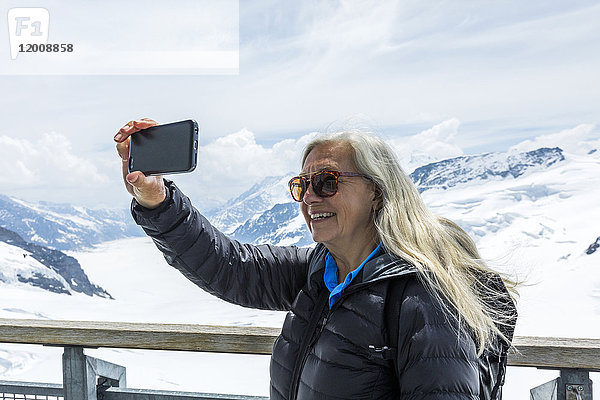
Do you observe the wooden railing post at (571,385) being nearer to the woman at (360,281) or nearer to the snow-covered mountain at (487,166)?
the woman at (360,281)

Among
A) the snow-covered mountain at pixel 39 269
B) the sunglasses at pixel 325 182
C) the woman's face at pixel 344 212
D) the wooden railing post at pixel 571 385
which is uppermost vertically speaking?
the sunglasses at pixel 325 182

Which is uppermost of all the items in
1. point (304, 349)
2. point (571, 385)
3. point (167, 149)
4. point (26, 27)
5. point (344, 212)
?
point (26, 27)

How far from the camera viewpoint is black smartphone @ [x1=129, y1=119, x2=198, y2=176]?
1.16 metres

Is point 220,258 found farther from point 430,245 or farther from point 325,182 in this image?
point 430,245

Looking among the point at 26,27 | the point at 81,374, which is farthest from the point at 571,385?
the point at 26,27

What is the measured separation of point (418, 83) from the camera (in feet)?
26.1

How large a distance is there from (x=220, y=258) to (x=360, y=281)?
39cm

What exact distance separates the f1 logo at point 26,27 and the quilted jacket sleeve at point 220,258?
13.6ft

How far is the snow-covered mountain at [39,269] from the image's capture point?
7047mm

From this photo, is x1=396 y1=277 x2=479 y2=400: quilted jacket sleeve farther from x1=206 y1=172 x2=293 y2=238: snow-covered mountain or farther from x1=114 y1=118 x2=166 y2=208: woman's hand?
x1=206 y1=172 x2=293 y2=238: snow-covered mountain

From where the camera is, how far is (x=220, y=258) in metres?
1.28

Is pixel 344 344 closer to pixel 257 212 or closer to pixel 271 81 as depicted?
pixel 257 212

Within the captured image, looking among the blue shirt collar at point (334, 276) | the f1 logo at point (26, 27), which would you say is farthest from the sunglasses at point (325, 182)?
the f1 logo at point (26, 27)

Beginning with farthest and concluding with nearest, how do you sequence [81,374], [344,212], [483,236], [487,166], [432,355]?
[487,166], [483,236], [81,374], [344,212], [432,355]
